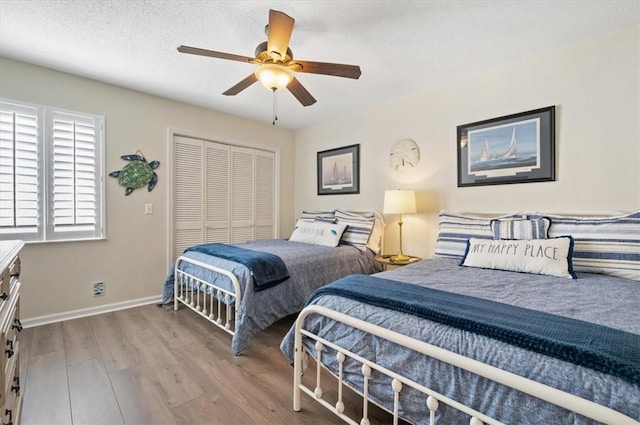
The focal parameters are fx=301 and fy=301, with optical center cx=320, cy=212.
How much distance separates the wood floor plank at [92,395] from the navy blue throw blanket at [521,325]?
4.43ft

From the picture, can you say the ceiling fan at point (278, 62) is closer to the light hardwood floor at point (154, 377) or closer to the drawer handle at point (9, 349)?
the drawer handle at point (9, 349)

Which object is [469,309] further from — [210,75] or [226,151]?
[226,151]

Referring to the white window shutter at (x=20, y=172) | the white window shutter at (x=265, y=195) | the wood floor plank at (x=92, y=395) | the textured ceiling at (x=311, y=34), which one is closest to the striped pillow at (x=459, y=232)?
the textured ceiling at (x=311, y=34)

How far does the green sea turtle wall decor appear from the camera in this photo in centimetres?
317

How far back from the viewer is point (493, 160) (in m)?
2.74

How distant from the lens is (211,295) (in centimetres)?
259

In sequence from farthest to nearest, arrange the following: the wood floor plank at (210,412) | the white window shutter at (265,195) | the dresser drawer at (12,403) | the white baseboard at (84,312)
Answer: the white window shutter at (265,195) → the white baseboard at (84,312) → the wood floor plank at (210,412) → the dresser drawer at (12,403)

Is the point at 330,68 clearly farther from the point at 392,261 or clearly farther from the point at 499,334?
the point at 392,261

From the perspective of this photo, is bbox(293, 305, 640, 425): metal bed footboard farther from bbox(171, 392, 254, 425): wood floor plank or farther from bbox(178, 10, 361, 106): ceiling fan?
bbox(178, 10, 361, 106): ceiling fan

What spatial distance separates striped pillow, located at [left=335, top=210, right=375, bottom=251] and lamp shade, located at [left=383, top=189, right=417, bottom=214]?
0.35 m

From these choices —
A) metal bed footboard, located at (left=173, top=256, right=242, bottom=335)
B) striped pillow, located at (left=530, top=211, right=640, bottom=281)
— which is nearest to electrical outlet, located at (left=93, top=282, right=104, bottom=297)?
metal bed footboard, located at (left=173, top=256, right=242, bottom=335)

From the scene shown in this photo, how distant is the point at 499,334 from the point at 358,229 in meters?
2.39

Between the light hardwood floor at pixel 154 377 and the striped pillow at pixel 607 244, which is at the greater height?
the striped pillow at pixel 607 244

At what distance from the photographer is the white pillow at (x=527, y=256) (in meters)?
1.89
